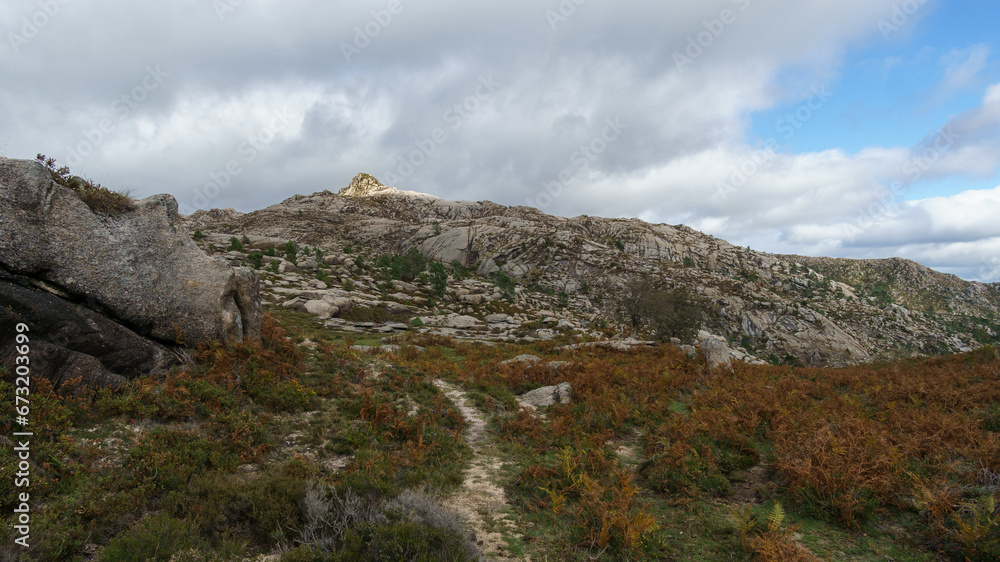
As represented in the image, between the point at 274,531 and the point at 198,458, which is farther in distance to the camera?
the point at 198,458

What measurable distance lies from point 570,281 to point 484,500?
73859 mm

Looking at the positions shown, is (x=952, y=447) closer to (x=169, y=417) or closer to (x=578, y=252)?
(x=169, y=417)

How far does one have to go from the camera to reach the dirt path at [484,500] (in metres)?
6.30

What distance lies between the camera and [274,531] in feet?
18.2

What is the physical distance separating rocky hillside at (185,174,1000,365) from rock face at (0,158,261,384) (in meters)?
20.9

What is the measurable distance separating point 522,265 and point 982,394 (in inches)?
2951

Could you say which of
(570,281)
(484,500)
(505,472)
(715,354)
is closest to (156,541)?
(484,500)

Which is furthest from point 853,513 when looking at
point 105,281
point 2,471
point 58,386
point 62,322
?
point 105,281

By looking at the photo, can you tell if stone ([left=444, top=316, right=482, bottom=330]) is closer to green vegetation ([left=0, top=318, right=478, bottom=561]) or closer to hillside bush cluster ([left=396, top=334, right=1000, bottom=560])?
hillside bush cluster ([left=396, top=334, right=1000, bottom=560])

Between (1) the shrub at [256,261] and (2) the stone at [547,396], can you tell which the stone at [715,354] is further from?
(1) the shrub at [256,261]

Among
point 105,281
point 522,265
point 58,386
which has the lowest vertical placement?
point 58,386

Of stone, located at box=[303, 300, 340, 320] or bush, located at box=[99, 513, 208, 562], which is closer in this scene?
bush, located at box=[99, 513, 208, 562]

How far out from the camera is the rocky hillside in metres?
46.2

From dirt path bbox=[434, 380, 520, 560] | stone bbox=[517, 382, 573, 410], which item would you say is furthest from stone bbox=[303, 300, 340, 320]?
dirt path bbox=[434, 380, 520, 560]
